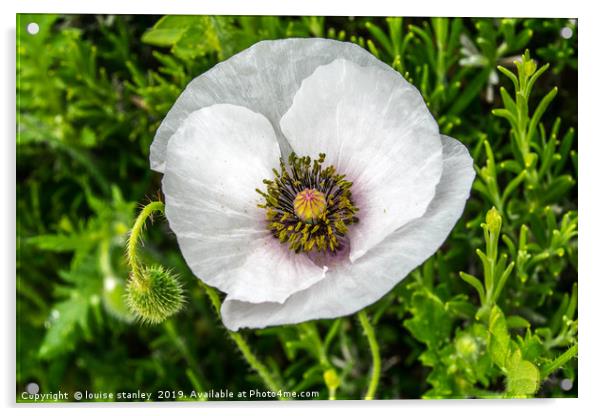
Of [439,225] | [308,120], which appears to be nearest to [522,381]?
[439,225]

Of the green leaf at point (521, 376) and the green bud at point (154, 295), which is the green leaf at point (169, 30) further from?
the green leaf at point (521, 376)

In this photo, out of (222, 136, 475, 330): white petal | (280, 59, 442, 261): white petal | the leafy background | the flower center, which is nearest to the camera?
(222, 136, 475, 330): white petal

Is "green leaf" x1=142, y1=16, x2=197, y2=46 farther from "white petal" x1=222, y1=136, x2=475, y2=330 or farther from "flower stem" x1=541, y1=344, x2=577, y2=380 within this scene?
"flower stem" x1=541, y1=344, x2=577, y2=380

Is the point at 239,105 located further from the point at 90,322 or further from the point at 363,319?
the point at 90,322

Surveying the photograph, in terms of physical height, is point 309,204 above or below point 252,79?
below

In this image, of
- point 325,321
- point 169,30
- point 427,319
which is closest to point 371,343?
point 427,319

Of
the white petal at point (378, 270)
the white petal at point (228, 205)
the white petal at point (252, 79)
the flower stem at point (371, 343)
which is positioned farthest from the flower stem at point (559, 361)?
the white petal at point (252, 79)

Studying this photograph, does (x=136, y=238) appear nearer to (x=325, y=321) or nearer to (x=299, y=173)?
(x=299, y=173)

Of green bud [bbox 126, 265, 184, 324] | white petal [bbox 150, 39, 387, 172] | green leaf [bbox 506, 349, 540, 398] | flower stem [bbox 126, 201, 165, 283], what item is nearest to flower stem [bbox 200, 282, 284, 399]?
green bud [bbox 126, 265, 184, 324]
